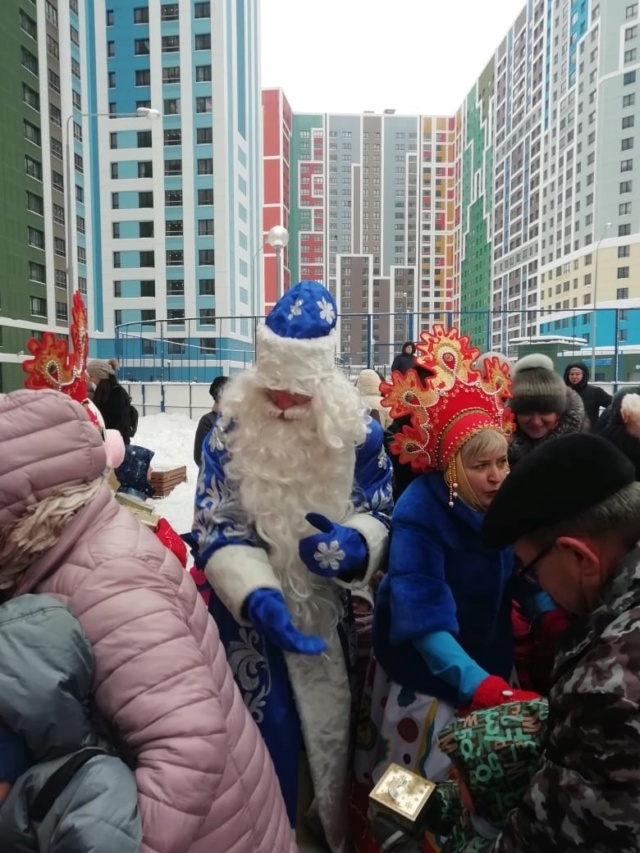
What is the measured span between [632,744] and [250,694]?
4.04 feet

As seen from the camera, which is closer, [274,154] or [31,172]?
[31,172]

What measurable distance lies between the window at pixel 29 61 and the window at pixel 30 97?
61cm

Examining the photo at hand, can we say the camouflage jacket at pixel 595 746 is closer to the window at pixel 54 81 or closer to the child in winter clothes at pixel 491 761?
the child in winter clothes at pixel 491 761

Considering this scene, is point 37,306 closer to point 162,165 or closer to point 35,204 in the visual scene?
point 35,204

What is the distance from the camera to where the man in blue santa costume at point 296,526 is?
1.67m

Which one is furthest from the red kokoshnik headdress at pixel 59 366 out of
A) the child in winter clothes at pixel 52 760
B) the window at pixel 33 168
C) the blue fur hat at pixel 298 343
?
the window at pixel 33 168

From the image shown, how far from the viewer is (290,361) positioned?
1.81 metres

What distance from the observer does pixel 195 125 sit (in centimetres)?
3038

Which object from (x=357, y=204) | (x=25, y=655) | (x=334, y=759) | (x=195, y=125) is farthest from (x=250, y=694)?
(x=357, y=204)

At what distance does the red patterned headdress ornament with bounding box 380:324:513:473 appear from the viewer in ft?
5.22

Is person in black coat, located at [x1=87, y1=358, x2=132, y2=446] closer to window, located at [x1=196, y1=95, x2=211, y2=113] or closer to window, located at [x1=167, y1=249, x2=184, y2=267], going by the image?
window, located at [x1=167, y1=249, x2=184, y2=267]

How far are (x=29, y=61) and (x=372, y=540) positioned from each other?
2484 centimetres

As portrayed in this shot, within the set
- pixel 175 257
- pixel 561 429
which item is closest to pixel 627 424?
pixel 561 429

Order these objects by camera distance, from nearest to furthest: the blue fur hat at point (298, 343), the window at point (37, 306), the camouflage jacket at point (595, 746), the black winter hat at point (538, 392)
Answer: the camouflage jacket at point (595, 746) → the blue fur hat at point (298, 343) → the black winter hat at point (538, 392) → the window at point (37, 306)
